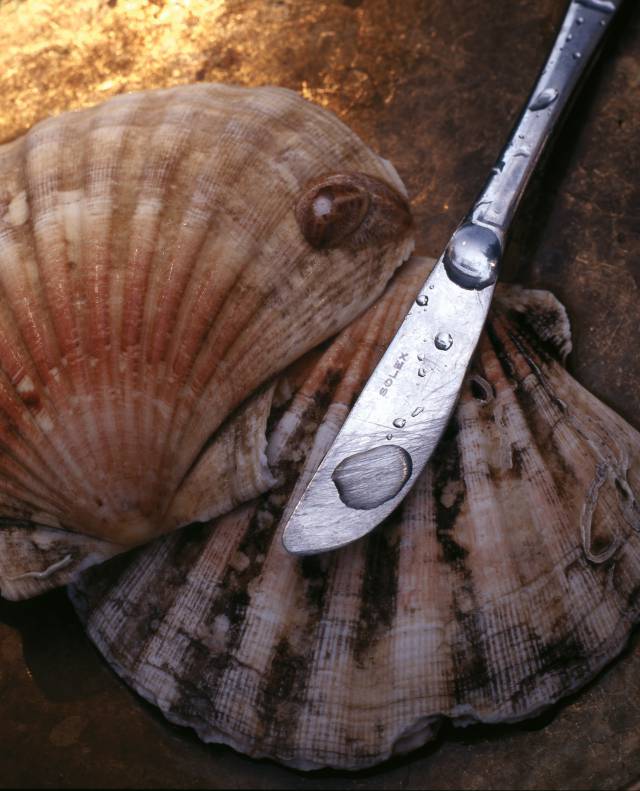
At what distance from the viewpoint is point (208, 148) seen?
1.05 metres

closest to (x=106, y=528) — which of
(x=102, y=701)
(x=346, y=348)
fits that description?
(x=102, y=701)

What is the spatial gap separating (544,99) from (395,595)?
28.6 inches

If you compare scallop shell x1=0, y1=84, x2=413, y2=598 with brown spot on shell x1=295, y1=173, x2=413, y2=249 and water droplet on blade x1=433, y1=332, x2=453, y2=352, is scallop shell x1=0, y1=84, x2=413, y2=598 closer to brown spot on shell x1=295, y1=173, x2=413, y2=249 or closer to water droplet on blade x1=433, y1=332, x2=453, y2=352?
brown spot on shell x1=295, y1=173, x2=413, y2=249

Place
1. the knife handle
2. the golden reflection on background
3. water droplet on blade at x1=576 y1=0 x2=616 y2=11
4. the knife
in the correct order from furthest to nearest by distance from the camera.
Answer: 1. the golden reflection on background
2. water droplet on blade at x1=576 y1=0 x2=616 y2=11
3. the knife handle
4. the knife

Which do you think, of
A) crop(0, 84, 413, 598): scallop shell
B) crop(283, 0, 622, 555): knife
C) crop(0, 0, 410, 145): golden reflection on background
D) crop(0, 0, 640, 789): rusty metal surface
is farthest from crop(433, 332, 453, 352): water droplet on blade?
crop(0, 0, 410, 145): golden reflection on background

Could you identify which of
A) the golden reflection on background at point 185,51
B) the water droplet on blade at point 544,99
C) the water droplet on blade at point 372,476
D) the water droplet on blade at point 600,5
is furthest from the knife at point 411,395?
the golden reflection on background at point 185,51

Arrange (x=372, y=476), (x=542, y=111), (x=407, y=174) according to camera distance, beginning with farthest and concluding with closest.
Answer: (x=407, y=174) → (x=542, y=111) → (x=372, y=476)

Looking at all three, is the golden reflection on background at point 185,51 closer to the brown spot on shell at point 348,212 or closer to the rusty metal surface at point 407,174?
the rusty metal surface at point 407,174

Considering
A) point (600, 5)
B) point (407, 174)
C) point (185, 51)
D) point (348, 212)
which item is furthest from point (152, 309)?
point (600, 5)

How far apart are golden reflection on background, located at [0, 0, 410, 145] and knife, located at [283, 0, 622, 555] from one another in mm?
458

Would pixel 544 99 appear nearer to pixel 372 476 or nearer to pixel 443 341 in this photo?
pixel 443 341

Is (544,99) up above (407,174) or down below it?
above

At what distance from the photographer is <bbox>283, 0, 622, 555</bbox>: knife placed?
94 cm

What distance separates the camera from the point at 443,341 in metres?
0.99
